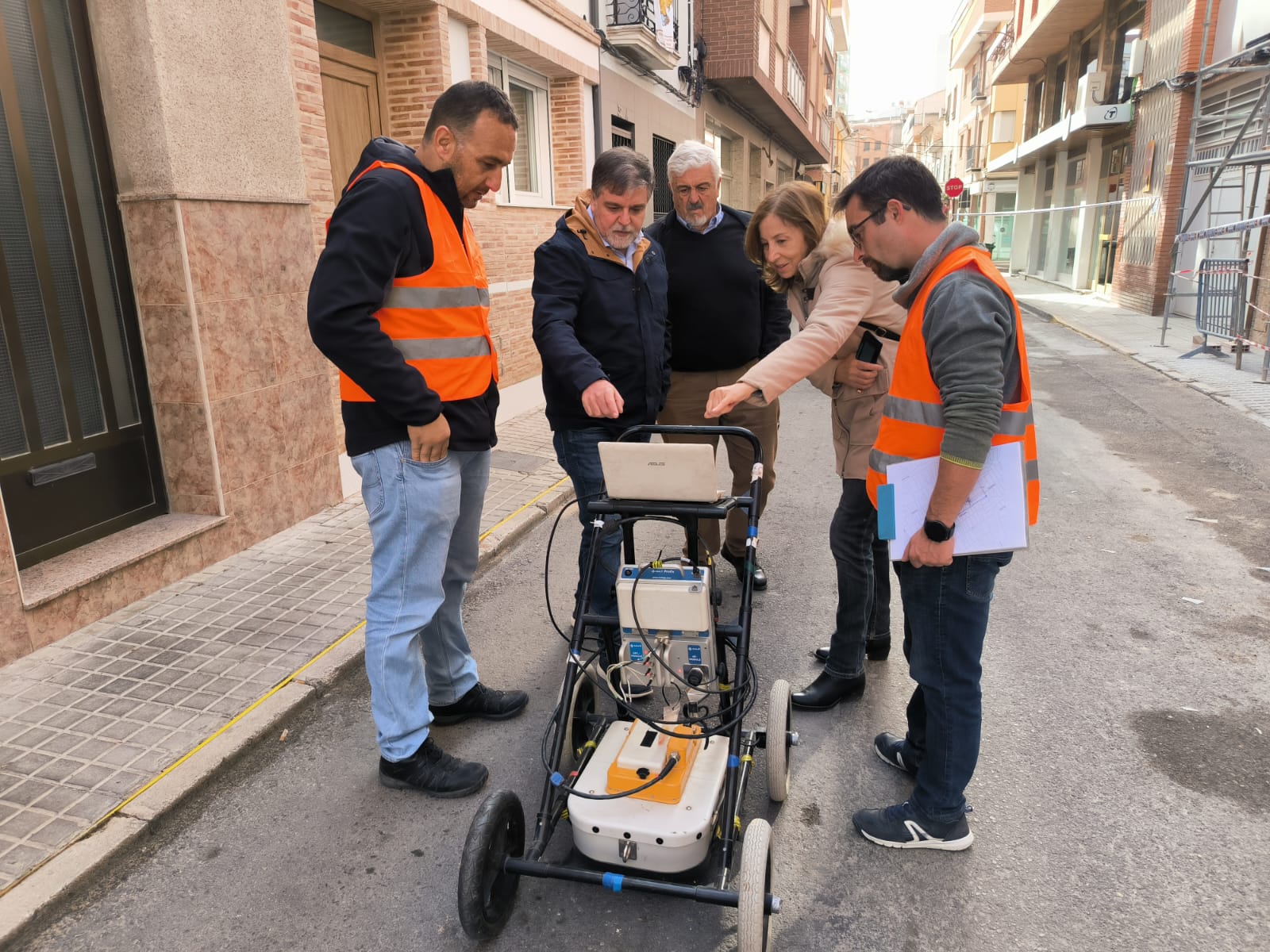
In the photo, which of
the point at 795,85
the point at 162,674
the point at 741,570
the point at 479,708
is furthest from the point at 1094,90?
the point at 162,674

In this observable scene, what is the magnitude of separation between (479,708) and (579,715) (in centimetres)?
68

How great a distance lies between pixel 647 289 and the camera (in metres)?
3.76

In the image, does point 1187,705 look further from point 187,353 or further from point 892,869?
point 187,353

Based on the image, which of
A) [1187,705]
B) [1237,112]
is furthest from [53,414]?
[1237,112]

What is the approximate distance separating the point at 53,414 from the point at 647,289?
316 cm

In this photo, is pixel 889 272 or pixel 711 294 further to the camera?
pixel 711 294

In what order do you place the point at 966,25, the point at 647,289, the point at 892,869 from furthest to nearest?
the point at 966,25
the point at 647,289
the point at 892,869

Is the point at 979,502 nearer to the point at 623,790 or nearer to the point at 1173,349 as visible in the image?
the point at 623,790

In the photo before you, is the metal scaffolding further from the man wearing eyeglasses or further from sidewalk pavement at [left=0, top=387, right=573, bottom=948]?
sidewalk pavement at [left=0, top=387, right=573, bottom=948]

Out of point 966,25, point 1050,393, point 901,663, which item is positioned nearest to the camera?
point 901,663

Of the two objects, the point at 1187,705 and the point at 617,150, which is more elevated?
the point at 617,150

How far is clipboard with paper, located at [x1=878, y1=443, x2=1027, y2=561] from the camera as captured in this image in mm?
2365

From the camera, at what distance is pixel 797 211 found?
3273 mm

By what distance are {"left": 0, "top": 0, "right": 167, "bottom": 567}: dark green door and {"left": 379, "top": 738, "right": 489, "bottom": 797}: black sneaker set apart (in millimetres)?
2555
